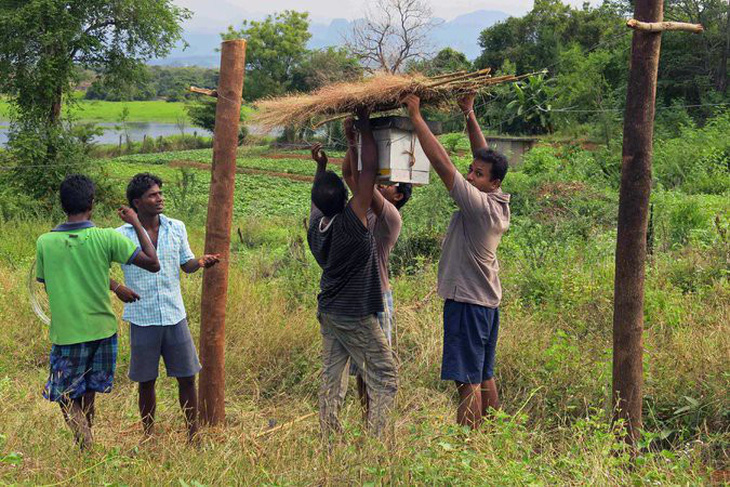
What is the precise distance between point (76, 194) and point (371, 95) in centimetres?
173

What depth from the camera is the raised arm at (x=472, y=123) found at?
13.5ft

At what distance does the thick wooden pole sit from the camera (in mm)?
4219

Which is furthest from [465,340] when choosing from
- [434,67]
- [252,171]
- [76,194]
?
[252,171]

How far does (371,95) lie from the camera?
3826mm

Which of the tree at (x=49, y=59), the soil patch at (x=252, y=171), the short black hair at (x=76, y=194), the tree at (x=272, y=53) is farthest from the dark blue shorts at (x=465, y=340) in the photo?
the tree at (x=272, y=53)

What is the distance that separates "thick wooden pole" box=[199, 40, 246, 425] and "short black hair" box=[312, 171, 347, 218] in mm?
556

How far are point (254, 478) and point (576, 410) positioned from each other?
2351 mm

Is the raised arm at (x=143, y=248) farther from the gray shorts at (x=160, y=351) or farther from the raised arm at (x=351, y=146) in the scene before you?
the raised arm at (x=351, y=146)

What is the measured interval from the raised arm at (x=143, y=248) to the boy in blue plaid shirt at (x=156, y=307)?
12 cm

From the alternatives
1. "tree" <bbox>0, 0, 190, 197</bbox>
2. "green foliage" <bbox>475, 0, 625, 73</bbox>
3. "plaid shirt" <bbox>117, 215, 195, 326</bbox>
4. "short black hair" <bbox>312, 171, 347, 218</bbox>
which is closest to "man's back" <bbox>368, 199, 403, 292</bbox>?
"short black hair" <bbox>312, 171, 347, 218</bbox>

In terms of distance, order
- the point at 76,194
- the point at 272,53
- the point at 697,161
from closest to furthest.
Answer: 1. the point at 76,194
2. the point at 697,161
3. the point at 272,53

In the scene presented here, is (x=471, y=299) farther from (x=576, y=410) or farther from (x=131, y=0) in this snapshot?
(x=131, y=0)

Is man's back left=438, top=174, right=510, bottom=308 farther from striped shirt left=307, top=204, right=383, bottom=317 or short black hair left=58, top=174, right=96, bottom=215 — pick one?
short black hair left=58, top=174, right=96, bottom=215

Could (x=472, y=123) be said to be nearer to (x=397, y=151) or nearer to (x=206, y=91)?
(x=397, y=151)
